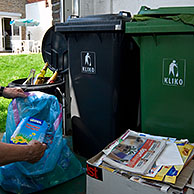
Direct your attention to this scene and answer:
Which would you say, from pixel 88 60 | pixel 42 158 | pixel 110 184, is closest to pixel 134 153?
pixel 110 184

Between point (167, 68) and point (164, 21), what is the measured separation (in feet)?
1.08

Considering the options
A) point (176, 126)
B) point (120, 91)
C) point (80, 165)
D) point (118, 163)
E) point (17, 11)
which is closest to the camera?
point (118, 163)

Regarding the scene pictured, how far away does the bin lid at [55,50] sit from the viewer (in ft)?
10.4

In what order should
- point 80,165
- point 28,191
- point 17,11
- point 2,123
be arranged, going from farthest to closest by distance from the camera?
point 17,11, point 2,123, point 80,165, point 28,191

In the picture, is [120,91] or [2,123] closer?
[120,91]

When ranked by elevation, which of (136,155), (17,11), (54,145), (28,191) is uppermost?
(17,11)

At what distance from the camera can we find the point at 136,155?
5.32 ft

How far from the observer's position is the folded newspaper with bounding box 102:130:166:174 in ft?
4.99

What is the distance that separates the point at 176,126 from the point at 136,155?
0.52m

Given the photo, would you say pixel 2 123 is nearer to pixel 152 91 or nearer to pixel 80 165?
pixel 80 165

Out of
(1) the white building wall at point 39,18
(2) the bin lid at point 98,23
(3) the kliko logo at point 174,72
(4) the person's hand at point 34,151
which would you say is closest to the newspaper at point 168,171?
(3) the kliko logo at point 174,72

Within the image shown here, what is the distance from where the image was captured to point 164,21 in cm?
185

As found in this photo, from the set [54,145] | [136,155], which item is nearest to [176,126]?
[136,155]

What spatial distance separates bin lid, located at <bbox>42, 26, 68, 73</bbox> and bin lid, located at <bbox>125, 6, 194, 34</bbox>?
1.29m
